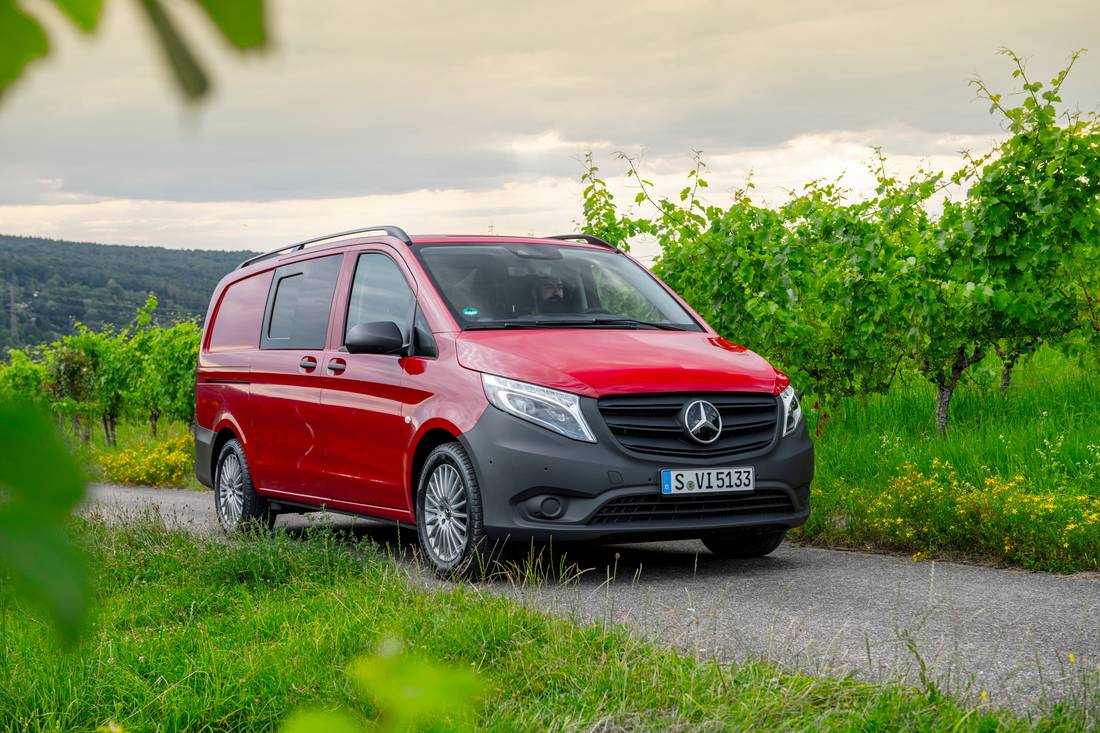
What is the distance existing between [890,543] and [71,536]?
279 inches

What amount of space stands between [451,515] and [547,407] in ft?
2.67

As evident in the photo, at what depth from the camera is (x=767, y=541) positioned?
23.2ft

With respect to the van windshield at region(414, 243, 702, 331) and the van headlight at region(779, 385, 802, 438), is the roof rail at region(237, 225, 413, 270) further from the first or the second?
the van headlight at region(779, 385, 802, 438)

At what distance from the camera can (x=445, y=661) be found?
108 inches

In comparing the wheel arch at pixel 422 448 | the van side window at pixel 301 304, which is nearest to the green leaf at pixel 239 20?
the wheel arch at pixel 422 448

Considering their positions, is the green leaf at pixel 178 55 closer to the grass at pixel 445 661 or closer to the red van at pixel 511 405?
the grass at pixel 445 661

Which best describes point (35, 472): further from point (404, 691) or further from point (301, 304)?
point (301, 304)

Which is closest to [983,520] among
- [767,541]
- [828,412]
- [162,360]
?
[767,541]

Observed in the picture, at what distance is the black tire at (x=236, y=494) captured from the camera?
867cm

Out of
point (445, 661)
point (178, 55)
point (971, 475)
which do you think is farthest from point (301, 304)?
point (178, 55)

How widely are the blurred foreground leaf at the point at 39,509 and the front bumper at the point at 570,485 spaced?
18.2ft

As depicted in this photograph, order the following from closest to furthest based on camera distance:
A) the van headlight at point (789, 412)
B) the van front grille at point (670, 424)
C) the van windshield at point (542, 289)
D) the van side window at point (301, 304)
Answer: the van front grille at point (670, 424), the van headlight at point (789, 412), the van windshield at point (542, 289), the van side window at point (301, 304)

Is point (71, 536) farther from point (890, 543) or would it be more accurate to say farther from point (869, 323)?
point (869, 323)

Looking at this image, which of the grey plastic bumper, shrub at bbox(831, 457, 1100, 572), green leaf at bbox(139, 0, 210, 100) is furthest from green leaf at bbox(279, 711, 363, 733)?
the grey plastic bumper
